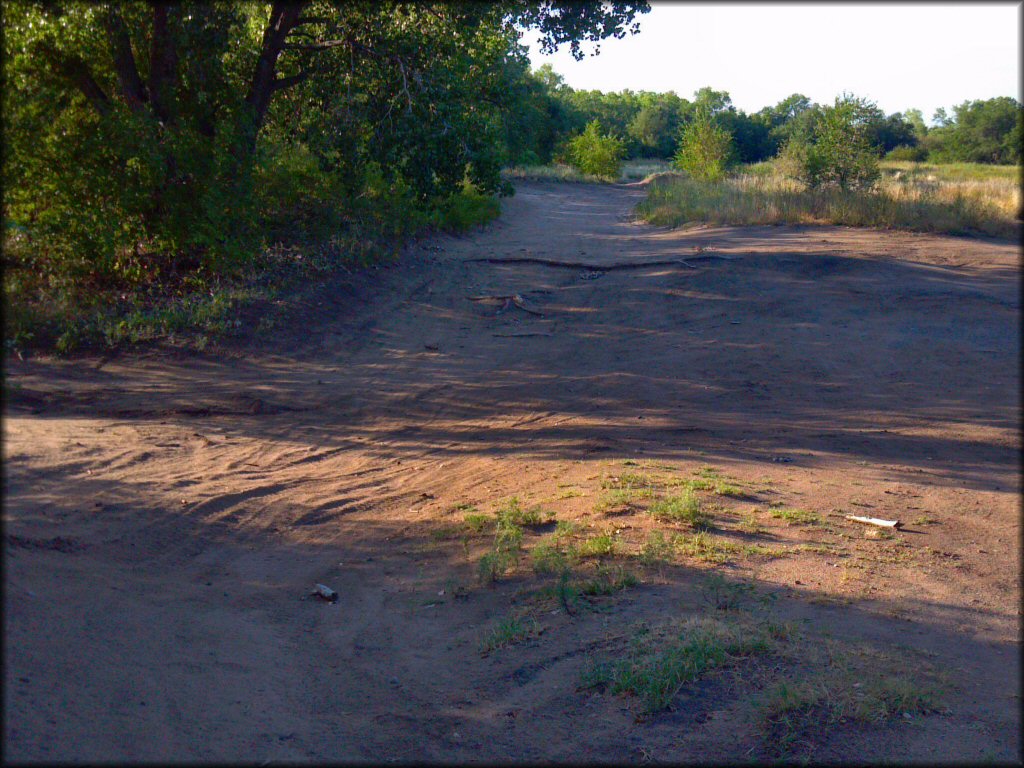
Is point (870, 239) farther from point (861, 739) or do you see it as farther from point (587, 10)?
point (861, 739)

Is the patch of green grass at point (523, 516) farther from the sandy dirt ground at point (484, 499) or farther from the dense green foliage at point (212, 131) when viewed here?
the dense green foliage at point (212, 131)

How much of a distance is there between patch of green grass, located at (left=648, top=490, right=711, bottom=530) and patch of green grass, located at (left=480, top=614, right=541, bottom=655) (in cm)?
166

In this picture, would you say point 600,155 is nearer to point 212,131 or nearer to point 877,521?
point 212,131

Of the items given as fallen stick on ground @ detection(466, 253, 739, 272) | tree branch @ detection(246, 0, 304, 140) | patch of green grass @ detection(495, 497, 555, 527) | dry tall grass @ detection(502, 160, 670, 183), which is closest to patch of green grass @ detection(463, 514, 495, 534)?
patch of green grass @ detection(495, 497, 555, 527)

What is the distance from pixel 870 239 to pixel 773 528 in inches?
493

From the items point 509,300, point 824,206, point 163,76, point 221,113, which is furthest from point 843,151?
point 163,76

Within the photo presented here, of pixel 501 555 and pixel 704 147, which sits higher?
pixel 704 147

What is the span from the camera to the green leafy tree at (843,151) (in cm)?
2012

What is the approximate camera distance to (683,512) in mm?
5875

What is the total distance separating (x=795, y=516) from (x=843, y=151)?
1719 centimetres

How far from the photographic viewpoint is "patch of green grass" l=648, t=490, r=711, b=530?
19.2 feet

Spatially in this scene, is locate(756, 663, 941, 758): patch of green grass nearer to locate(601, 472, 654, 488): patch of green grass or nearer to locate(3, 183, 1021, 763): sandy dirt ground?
locate(3, 183, 1021, 763): sandy dirt ground

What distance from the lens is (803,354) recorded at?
10.3 metres

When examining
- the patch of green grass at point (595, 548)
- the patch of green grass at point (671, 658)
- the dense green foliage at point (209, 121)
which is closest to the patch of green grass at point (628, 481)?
the patch of green grass at point (595, 548)
